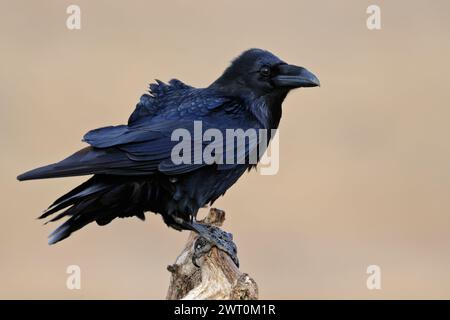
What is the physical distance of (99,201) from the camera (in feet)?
24.2

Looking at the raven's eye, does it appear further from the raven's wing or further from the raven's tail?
the raven's tail

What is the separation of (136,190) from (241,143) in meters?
0.93

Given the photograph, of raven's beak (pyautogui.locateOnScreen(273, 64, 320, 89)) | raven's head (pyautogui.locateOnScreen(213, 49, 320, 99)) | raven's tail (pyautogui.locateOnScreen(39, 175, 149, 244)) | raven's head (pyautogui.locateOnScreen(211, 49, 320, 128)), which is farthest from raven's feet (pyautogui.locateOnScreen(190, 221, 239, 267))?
raven's beak (pyautogui.locateOnScreen(273, 64, 320, 89))

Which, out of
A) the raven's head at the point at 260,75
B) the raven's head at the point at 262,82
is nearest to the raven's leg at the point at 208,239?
the raven's head at the point at 262,82

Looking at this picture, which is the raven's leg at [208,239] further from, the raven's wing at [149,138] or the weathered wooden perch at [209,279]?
the raven's wing at [149,138]

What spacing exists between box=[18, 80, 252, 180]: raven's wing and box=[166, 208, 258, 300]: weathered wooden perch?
26.3 inches

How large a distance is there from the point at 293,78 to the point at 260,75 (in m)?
0.29

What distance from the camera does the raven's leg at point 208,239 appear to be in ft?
24.7

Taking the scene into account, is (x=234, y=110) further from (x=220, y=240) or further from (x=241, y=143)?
(x=220, y=240)

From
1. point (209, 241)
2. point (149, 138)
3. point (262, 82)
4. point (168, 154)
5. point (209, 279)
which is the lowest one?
point (209, 279)

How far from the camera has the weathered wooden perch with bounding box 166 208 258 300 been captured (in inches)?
264

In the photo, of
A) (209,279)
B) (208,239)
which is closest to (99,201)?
(208,239)

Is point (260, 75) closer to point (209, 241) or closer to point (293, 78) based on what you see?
point (293, 78)

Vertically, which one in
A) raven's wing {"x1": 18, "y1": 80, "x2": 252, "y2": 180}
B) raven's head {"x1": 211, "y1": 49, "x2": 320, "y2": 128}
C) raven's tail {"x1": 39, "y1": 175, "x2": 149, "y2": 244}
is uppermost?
raven's head {"x1": 211, "y1": 49, "x2": 320, "y2": 128}
